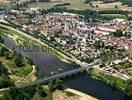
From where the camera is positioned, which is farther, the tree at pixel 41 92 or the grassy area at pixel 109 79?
the grassy area at pixel 109 79

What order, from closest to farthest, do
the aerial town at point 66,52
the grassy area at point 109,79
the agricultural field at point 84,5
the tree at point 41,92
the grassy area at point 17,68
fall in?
the tree at point 41,92 < the aerial town at point 66,52 < the grassy area at point 109,79 < the grassy area at point 17,68 < the agricultural field at point 84,5

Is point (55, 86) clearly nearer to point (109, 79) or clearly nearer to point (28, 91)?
point (28, 91)

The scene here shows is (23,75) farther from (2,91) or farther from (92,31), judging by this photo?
(92,31)

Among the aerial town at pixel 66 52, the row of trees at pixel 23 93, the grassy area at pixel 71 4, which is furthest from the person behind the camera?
A: the grassy area at pixel 71 4

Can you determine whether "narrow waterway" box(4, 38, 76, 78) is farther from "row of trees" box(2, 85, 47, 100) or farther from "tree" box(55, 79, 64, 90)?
"row of trees" box(2, 85, 47, 100)

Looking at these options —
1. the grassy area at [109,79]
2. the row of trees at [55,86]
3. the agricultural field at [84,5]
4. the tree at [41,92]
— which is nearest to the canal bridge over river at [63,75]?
the grassy area at [109,79]

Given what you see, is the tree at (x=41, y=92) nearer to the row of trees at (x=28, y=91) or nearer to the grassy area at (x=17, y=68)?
the row of trees at (x=28, y=91)

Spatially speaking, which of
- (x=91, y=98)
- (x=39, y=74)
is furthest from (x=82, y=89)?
(x=39, y=74)

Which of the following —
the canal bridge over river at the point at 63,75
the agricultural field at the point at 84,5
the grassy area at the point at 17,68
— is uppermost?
the agricultural field at the point at 84,5
